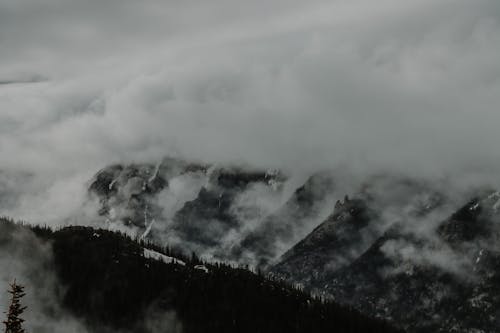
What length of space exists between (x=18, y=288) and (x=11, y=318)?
575cm

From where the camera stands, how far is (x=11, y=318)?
328 ft

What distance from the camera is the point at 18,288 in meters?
97.0
